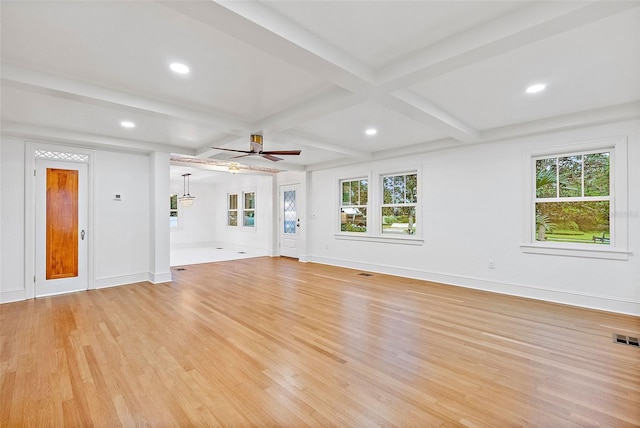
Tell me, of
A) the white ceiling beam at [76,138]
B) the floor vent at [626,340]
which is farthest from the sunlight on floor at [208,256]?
the floor vent at [626,340]

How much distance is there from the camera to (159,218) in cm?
565

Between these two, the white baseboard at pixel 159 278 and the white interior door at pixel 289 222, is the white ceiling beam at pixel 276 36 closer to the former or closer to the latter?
the white baseboard at pixel 159 278

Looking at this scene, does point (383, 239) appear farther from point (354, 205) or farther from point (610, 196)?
point (610, 196)

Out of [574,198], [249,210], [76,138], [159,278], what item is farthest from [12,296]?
[574,198]

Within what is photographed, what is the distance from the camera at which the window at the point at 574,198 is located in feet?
13.1

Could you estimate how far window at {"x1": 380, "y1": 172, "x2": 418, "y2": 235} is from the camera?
19.9ft

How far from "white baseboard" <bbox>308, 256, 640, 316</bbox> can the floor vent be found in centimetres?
99

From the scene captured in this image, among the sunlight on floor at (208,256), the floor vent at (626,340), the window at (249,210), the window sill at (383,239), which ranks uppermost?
the window at (249,210)

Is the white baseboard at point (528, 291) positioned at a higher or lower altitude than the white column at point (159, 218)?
lower

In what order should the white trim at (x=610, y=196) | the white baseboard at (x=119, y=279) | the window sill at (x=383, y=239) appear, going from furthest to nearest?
the window sill at (x=383, y=239)
the white baseboard at (x=119, y=279)
the white trim at (x=610, y=196)

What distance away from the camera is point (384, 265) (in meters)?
6.39

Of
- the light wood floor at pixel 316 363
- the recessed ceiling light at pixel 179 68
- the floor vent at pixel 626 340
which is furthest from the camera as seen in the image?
the floor vent at pixel 626 340

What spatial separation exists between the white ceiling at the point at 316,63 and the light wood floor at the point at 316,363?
8.08 feet

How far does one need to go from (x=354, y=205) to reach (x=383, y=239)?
47.2 inches
